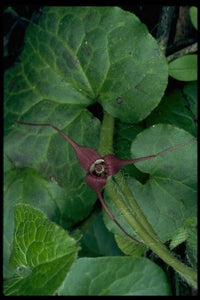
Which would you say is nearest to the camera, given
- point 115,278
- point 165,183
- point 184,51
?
point 115,278

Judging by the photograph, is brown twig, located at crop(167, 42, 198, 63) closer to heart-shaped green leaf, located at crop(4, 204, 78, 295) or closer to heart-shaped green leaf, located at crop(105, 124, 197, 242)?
heart-shaped green leaf, located at crop(105, 124, 197, 242)

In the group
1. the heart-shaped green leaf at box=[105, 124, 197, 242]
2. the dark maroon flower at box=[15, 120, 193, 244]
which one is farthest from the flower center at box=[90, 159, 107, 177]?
the heart-shaped green leaf at box=[105, 124, 197, 242]

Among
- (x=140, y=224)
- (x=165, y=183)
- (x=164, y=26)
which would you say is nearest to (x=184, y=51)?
(x=164, y=26)

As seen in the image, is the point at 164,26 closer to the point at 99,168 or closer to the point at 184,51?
the point at 184,51

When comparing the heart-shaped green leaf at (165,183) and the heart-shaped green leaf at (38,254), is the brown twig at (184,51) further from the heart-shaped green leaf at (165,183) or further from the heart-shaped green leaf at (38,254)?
the heart-shaped green leaf at (38,254)

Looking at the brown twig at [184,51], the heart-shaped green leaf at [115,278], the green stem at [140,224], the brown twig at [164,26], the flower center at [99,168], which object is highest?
the brown twig at [164,26]

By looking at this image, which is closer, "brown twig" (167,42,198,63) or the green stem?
the green stem

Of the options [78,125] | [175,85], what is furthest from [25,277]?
[175,85]

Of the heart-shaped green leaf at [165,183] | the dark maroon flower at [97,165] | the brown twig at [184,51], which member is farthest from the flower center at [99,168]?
the brown twig at [184,51]
